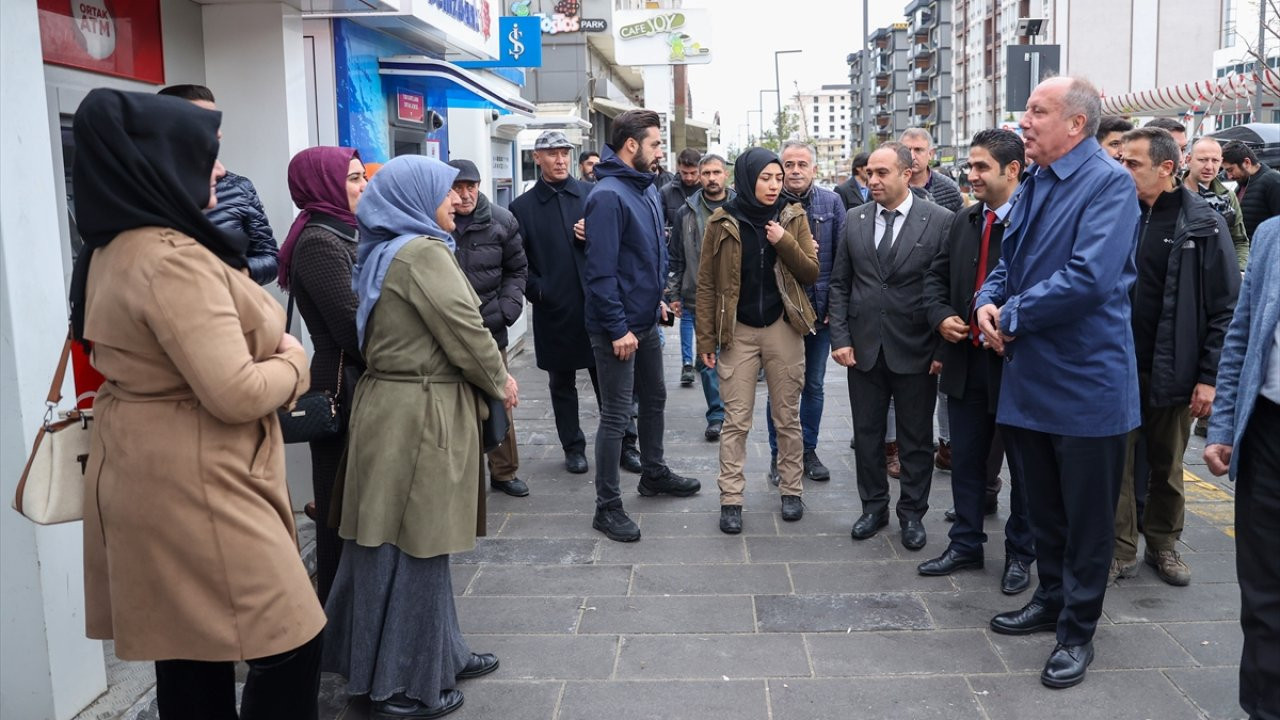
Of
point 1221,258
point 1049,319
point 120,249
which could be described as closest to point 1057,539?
point 1049,319

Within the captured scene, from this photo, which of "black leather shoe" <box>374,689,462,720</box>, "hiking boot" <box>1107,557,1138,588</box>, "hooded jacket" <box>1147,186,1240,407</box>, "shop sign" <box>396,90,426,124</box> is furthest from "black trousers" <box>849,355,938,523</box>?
"shop sign" <box>396,90,426,124</box>

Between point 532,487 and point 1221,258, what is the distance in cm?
428

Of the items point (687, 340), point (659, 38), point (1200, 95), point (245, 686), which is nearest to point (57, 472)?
point (245, 686)

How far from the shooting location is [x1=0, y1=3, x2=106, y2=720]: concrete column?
3.46 meters

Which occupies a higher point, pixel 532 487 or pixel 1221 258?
pixel 1221 258

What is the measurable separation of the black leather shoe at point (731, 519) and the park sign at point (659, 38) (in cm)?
1742

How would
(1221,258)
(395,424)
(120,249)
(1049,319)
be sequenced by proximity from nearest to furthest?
(120,249)
(395,424)
(1049,319)
(1221,258)

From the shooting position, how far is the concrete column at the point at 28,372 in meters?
3.46

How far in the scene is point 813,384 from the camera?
740 centimetres

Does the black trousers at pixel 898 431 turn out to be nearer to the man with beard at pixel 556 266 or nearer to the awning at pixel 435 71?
the man with beard at pixel 556 266

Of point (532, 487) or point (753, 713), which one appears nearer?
point (753, 713)

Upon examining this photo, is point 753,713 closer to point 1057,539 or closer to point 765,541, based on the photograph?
point 1057,539

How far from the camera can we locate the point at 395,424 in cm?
383

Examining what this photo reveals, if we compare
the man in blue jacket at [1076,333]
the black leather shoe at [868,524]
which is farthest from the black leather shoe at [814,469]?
the man in blue jacket at [1076,333]
